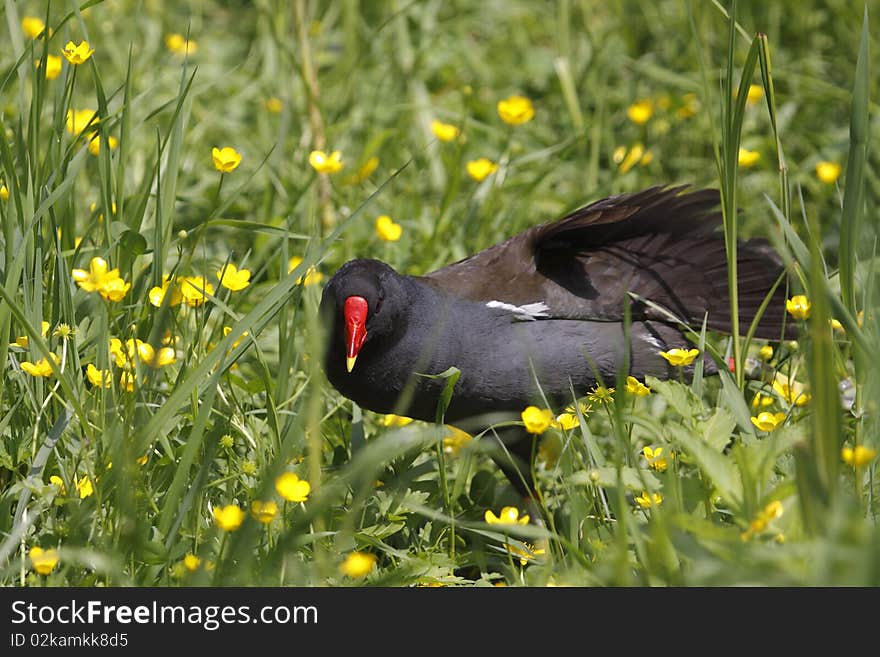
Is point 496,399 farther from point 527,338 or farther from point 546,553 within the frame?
point 546,553

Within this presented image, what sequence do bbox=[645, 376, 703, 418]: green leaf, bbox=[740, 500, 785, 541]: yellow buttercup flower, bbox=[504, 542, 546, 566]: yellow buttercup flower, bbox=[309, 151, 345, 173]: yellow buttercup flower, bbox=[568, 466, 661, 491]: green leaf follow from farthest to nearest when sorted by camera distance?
bbox=[309, 151, 345, 173]: yellow buttercup flower < bbox=[504, 542, 546, 566]: yellow buttercup flower < bbox=[645, 376, 703, 418]: green leaf < bbox=[568, 466, 661, 491]: green leaf < bbox=[740, 500, 785, 541]: yellow buttercup flower

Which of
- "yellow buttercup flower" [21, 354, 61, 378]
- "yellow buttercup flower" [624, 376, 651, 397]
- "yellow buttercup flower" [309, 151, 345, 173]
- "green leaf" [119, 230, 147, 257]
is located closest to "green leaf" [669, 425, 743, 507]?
"yellow buttercup flower" [624, 376, 651, 397]

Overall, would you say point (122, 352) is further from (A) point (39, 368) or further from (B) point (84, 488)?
(B) point (84, 488)

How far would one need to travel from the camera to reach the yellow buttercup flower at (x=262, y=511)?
88.6 inches

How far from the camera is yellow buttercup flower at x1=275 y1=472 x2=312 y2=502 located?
2.45m

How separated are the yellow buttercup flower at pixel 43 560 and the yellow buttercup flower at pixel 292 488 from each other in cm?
46

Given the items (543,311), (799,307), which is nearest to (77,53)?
(543,311)

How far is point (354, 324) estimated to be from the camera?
3.06m

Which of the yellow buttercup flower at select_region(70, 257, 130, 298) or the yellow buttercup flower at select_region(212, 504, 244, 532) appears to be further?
the yellow buttercup flower at select_region(70, 257, 130, 298)

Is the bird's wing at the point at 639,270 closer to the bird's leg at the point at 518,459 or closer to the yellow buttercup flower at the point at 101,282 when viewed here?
the bird's leg at the point at 518,459

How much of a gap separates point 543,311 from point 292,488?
123 cm

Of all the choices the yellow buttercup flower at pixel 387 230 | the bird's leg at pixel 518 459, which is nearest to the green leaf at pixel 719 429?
the bird's leg at pixel 518 459

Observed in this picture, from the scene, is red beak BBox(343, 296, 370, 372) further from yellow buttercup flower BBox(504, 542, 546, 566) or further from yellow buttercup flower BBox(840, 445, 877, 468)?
yellow buttercup flower BBox(840, 445, 877, 468)
